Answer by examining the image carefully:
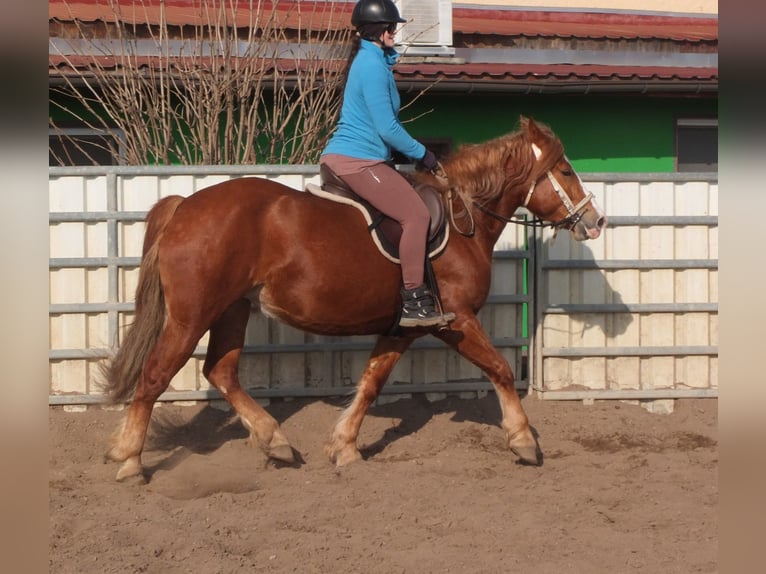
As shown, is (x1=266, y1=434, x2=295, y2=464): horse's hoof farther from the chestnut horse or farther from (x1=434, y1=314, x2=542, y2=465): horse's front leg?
(x1=434, y1=314, x2=542, y2=465): horse's front leg

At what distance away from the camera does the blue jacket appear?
19.9 feet

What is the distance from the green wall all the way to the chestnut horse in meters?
4.81

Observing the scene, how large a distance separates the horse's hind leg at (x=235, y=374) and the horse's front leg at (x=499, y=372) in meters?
1.35

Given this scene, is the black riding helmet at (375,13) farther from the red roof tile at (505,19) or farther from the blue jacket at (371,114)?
the red roof tile at (505,19)

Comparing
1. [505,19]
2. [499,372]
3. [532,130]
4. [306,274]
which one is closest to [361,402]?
[499,372]

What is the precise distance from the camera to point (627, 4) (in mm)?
15812

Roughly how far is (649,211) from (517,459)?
304cm

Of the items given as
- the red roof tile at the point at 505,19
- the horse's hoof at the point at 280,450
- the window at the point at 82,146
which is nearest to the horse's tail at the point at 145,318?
the horse's hoof at the point at 280,450

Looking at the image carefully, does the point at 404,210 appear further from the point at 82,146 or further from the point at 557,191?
the point at 82,146

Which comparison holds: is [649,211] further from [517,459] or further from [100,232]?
[100,232]

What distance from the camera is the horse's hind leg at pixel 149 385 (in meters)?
5.76

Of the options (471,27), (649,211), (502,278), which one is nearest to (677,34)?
(471,27)

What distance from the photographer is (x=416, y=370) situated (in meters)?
7.92

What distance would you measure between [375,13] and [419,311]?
2.02 m
